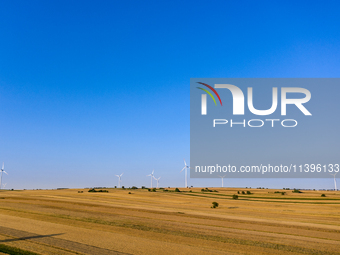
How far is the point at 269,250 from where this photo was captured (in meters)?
21.5

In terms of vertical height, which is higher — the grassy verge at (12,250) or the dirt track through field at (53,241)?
the grassy verge at (12,250)

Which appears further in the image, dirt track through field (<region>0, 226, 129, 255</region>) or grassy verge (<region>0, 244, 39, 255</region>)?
dirt track through field (<region>0, 226, 129, 255</region>)

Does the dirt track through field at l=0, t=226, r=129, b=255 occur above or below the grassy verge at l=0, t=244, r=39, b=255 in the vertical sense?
below

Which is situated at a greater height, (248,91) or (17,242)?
(248,91)

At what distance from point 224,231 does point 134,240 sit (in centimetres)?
1046

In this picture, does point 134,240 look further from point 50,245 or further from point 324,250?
point 324,250

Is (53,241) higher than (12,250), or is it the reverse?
(12,250)

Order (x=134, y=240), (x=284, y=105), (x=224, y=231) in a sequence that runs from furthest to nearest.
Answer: (x=284, y=105) → (x=224, y=231) → (x=134, y=240)

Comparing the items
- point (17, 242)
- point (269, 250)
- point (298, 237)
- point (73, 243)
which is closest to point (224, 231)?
point (298, 237)

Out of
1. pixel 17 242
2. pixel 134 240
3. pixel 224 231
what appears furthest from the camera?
pixel 224 231

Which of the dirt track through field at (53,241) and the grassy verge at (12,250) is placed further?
the dirt track through field at (53,241)

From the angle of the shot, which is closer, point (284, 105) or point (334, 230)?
point (334, 230)

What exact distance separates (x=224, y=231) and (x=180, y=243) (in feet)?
27.1

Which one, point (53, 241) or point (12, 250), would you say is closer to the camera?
point (12, 250)
